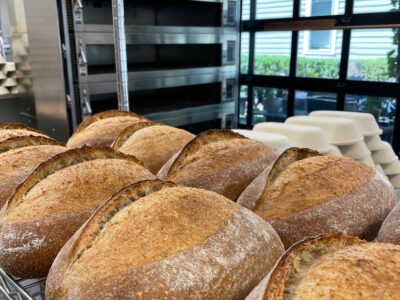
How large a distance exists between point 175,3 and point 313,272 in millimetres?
3173

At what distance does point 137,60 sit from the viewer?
3410 mm

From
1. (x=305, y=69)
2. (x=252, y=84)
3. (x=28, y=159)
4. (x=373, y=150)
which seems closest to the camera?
(x=28, y=159)

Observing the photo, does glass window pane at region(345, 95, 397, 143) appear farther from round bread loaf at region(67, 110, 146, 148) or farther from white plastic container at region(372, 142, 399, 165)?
round bread loaf at region(67, 110, 146, 148)

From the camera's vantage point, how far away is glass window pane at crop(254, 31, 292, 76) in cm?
449

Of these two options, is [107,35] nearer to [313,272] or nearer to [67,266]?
[67,266]

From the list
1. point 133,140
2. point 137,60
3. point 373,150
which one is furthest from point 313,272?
point 137,60

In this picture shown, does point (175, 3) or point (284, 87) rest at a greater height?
point (175, 3)

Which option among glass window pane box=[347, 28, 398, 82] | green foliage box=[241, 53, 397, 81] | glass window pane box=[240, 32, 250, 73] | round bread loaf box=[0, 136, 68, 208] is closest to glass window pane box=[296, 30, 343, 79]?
green foliage box=[241, 53, 397, 81]

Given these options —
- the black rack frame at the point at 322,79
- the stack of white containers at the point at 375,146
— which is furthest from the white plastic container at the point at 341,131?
the black rack frame at the point at 322,79

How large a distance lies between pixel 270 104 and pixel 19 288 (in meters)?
4.37

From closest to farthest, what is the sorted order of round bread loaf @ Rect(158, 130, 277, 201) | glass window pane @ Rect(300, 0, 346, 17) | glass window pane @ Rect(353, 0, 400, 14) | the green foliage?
round bread loaf @ Rect(158, 130, 277, 201) < glass window pane @ Rect(353, 0, 400, 14) < the green foliage < glass window pane @ Rect(300, 0, 346, 17)

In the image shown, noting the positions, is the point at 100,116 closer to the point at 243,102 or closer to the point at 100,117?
the point at 100,117

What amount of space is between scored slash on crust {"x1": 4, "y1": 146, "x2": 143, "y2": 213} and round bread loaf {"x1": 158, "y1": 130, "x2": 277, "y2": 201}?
10 centimetres

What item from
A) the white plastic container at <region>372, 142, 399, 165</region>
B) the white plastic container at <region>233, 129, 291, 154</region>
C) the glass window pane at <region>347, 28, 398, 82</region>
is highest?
the glass window pane at <region>347, 28, 398, 82</region>
